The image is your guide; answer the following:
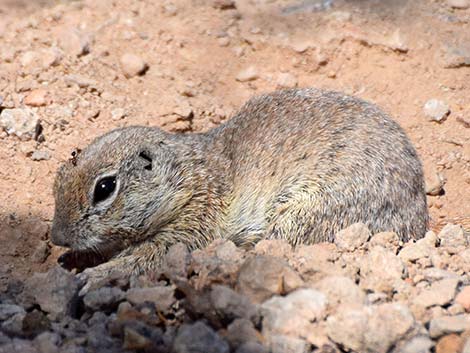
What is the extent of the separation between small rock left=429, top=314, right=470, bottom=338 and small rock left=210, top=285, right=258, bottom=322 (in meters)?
0.75

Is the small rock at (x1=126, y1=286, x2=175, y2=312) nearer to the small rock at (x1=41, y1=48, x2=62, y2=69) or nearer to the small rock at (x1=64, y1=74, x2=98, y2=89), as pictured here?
the small rock at (x1=64, y1=74, x2=98, y2=89)

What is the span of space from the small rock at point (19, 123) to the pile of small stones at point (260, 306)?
1921mm

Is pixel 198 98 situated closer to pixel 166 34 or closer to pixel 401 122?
pixel 166 34

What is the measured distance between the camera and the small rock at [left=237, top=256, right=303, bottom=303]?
3.34m

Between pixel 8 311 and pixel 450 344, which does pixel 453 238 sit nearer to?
pixel 450 344

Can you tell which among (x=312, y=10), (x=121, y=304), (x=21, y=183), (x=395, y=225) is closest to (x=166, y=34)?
(x=312, y=10)

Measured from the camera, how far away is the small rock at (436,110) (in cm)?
617

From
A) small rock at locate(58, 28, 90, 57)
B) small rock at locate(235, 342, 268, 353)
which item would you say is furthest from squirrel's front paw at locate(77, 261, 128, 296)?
small rock at locate(58, 28, 90, 57)

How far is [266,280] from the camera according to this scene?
11.0 ft

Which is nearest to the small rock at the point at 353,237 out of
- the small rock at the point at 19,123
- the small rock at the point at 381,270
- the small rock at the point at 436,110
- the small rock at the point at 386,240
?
the small rock at the point at 386,240

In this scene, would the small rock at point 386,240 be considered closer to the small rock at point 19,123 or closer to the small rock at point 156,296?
the small rock at point 156,296

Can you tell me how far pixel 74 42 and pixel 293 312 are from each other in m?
3.98

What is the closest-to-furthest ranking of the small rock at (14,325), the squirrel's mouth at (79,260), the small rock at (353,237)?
1. the small rock at (14,325)
2. the small rock at (353,237)
3. the squirrel's mouth at (79,260)

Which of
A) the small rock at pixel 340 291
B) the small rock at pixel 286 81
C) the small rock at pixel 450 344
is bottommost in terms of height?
the small rock at pixel 286 81
